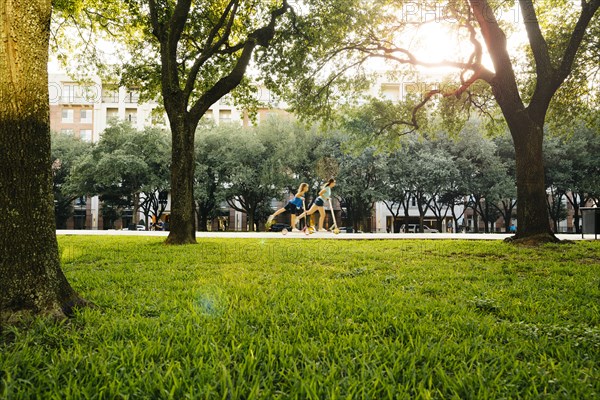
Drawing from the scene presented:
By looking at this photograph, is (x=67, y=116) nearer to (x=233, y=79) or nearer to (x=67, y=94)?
(x=67, y=94)

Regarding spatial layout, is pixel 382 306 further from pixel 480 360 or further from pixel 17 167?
pixel 17 167

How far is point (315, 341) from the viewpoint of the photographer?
2.79m

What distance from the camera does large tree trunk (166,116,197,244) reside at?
11.2 metres

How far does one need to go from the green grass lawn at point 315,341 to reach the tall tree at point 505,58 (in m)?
6.81

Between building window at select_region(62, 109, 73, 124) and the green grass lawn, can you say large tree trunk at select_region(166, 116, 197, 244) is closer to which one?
the green grass lawn

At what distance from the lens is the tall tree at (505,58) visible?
36.1 feet

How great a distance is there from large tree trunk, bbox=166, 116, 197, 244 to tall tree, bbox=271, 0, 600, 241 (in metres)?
5.19

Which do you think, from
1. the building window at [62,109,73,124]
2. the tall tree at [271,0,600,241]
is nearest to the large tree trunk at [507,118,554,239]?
the tall tree at [271,0,600,241]

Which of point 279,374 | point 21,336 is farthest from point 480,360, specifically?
point 21,336

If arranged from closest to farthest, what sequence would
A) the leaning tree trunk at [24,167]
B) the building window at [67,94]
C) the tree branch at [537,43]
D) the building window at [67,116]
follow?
the leaning tree trunk at [24,167], the tree branch at [537,43], the building window at [67,94], the building window at [67,116]

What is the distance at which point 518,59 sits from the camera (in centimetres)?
1581

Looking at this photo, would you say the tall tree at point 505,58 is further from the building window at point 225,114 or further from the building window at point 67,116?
the building window at point 67,116

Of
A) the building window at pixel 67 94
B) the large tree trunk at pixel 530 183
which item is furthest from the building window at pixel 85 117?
the large tree trunk at pixel 530 183

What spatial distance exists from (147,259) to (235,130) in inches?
1234
